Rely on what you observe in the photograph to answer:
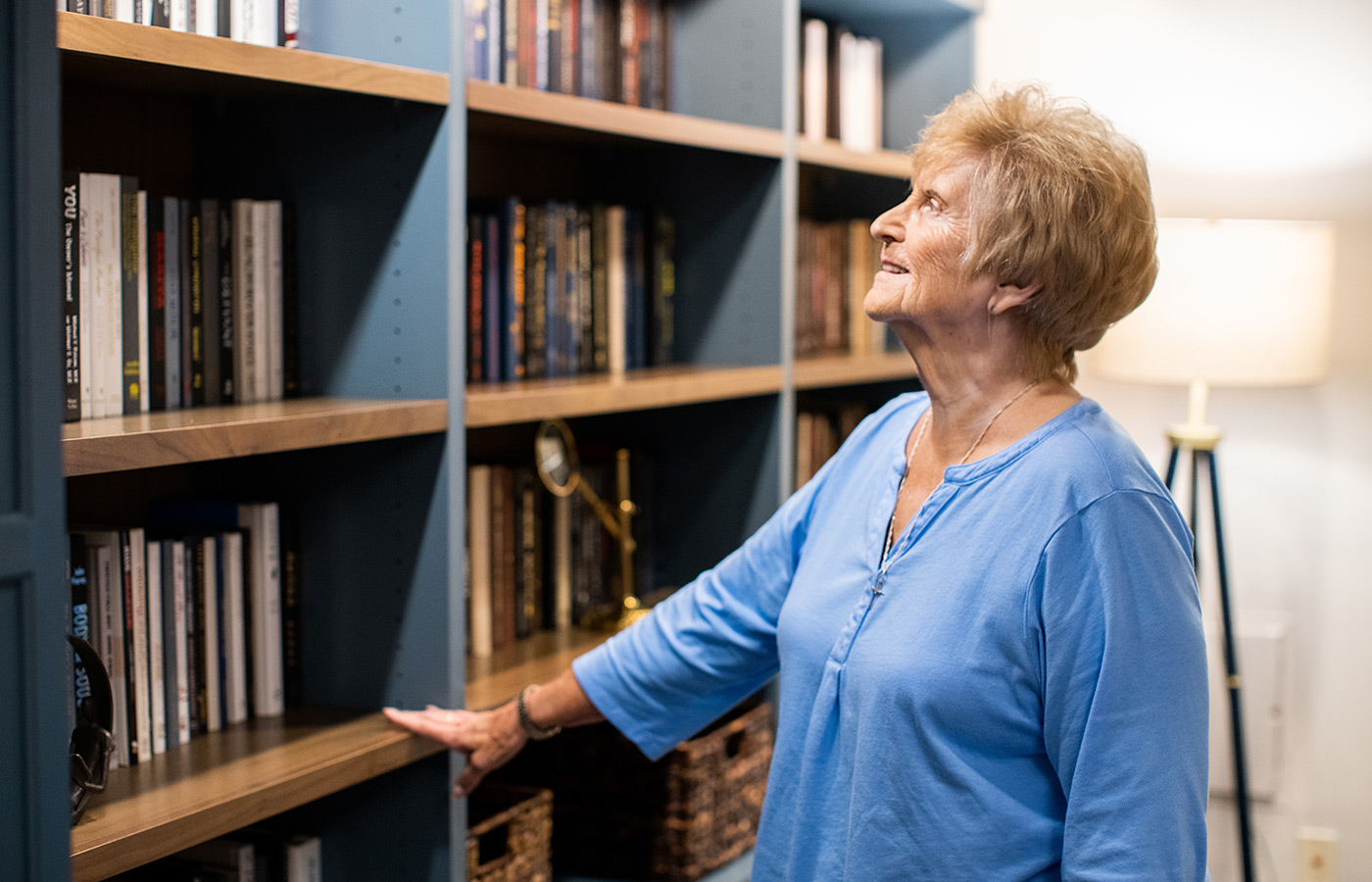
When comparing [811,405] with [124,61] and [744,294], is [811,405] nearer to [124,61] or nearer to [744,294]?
[744,294]

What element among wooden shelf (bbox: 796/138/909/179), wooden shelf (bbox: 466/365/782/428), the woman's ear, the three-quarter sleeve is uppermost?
wooden shelf (bbox: 796/138/909/179)

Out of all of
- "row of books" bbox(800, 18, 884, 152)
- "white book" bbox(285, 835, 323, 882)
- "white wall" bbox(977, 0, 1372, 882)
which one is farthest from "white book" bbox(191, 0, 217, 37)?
"white wall" bbox(977, 0, 1372, 882)

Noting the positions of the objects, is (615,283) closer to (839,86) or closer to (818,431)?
(818,431)

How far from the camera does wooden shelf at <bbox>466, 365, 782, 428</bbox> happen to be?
1565 mm

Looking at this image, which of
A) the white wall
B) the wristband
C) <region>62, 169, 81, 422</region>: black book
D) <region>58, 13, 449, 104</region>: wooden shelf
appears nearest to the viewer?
<region>58, 13, 449, 104</region>: wooden shelf

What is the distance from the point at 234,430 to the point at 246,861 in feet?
1.96

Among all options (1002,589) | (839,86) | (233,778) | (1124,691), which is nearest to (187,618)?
(233,778)

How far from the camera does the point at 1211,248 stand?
89.6 inches

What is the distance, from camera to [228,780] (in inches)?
51.3

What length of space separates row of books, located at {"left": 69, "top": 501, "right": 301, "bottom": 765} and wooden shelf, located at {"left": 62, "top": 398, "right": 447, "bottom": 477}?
16 centimetres

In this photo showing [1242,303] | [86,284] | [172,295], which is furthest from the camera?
[1242,303]

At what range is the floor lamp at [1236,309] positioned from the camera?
2.26 m

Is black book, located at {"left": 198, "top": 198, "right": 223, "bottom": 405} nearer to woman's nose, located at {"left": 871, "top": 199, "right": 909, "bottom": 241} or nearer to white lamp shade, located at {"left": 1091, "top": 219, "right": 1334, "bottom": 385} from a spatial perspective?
woman's nose, located at {"left": 871, "top": 199, "right": 909, "bottom": 241}

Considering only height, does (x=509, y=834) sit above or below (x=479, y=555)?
below
